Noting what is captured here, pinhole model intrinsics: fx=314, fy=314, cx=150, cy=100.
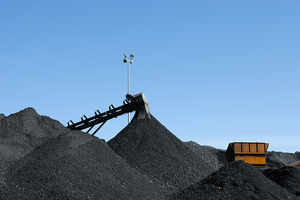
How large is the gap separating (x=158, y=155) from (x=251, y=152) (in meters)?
7.68

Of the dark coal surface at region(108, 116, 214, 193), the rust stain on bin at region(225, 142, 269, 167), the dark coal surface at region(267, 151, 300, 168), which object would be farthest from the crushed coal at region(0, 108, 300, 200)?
the dark coal surface at region(267, 151, 300, 168)

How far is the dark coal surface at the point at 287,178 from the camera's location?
14570mm

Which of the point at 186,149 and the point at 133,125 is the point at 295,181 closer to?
the point at 186,149

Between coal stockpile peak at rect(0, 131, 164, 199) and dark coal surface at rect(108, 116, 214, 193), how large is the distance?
1202 millimetres

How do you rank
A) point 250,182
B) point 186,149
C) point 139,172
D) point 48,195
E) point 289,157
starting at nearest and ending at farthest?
point 48,195 → point 250,182 → point 139,172 → point 186,149 → point 289,157

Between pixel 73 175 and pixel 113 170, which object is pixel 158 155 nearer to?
pixel 113 170

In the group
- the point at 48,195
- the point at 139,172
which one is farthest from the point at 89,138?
the point at 48,195

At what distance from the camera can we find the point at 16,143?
1364cm

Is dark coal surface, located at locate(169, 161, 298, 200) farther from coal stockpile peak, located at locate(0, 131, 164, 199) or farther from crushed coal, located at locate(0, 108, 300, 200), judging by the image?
coal stockpile peak, located at locate(0, 131, 164, 199)

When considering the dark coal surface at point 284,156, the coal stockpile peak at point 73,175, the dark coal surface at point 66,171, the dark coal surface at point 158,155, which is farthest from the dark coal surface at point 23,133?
the dark coal surface at point 284,156

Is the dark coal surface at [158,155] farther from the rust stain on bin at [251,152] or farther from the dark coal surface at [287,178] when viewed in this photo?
the rust stain on bin at [251,152]

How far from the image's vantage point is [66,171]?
11.5 meters

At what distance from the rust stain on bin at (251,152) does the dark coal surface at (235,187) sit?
723 centimetres

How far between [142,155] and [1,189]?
7.42m
